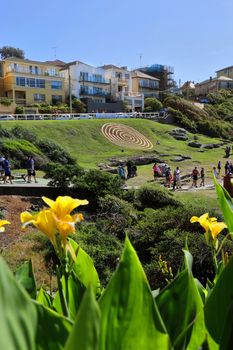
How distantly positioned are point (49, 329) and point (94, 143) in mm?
38176

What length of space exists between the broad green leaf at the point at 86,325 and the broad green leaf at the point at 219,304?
18.5 inches

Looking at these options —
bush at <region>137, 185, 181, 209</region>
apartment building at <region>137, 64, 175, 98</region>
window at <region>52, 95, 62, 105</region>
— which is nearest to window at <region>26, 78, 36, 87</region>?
window at <region>52, 95, 62, 105</region>

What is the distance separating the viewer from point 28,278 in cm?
151

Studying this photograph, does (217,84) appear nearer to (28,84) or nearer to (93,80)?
(93,80)

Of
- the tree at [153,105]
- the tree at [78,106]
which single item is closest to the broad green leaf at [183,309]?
the tree at [78,106]

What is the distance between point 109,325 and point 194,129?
5467 cm

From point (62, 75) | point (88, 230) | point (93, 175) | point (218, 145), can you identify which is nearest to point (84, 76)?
point (62, 75)

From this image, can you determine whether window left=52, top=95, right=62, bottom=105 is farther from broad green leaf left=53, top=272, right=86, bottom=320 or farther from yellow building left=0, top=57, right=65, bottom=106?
broad green leaf left=53, top=272, right=86, bottom=320

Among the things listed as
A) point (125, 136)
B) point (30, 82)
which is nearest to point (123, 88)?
point (30, 82)

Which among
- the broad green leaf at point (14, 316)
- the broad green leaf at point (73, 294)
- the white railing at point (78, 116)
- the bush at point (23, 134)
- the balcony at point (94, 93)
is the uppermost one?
the balcony at point (94, 93)

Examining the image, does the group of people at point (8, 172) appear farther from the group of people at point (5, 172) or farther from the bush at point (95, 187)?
the bush at point (95, 187)

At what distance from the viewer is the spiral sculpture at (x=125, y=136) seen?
134 feet

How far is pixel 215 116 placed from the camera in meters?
65.5

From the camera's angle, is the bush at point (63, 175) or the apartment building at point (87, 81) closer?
the bush at point (63, 175)
